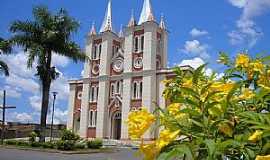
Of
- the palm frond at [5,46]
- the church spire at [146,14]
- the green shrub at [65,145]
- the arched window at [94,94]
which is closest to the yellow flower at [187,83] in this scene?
the green shrub at [65,145]

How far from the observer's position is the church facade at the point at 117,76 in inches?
1651

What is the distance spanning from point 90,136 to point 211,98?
44.7m

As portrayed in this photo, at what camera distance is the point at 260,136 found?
134 centimetres

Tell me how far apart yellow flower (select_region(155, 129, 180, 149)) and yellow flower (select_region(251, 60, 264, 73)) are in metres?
0.78

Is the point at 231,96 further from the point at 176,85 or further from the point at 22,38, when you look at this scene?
the point at 22,38

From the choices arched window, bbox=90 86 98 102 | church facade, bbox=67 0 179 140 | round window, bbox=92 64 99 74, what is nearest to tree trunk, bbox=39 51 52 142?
church facade, bbox=67 0 179 140

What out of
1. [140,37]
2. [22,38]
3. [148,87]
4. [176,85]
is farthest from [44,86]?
[176,85]

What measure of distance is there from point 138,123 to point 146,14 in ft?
145

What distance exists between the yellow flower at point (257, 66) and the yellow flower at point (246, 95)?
15 cm

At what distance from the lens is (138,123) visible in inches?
54.3

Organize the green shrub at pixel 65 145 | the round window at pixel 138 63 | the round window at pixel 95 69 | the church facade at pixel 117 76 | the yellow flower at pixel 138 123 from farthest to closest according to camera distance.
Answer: the round window at pixel 95 69, the round window at pixel 138 63, the church facade at pixel 117 76, the green shrub at pixel 65 145, the yellow flower at pixel 138 123

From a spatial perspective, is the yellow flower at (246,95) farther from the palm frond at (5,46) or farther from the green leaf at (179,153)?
the palm frond at (5,46)

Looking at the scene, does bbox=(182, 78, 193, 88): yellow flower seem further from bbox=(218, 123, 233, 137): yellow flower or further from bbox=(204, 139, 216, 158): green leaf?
bbox=(204, 139, 216, 158): green leaf

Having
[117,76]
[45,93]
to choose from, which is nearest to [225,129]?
[45,93]
